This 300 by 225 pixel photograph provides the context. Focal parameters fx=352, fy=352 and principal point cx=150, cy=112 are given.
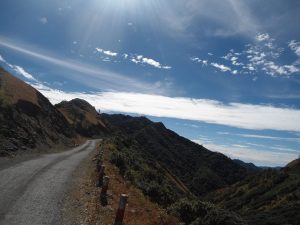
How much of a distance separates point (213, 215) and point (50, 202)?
651 cm

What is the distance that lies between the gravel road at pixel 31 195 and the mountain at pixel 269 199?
111 feet

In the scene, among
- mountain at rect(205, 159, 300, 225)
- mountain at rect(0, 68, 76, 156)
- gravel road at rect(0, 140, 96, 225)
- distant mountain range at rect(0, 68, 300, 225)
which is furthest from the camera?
mountain at rect(205, 159, 300, 225)

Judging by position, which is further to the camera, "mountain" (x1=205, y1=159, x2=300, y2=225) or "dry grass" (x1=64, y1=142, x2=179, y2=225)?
"mountain" (x1=205, y1=159, x2=300, y2=225)

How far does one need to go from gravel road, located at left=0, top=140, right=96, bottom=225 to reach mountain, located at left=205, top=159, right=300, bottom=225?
3391cm

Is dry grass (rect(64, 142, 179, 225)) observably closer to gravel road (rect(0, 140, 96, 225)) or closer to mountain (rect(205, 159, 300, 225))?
gravel road (rect(0, 140, 96, 225))

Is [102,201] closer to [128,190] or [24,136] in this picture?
[128,190]

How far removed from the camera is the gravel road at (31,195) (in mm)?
11414

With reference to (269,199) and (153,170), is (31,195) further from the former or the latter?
(269,199)

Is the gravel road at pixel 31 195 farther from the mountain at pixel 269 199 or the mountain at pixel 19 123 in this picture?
the mountain at pixel 269 199

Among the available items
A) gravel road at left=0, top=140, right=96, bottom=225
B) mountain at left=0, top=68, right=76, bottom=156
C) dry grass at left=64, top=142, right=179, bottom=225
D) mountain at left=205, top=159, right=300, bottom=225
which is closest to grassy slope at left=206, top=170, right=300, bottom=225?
mountain at left=205, top=159, right=300, bottom=225

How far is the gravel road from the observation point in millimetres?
11414

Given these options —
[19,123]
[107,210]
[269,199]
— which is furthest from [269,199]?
[107,210]

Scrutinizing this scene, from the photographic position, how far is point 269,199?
77062 millimetres

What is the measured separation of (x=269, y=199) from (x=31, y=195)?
2817 inches
